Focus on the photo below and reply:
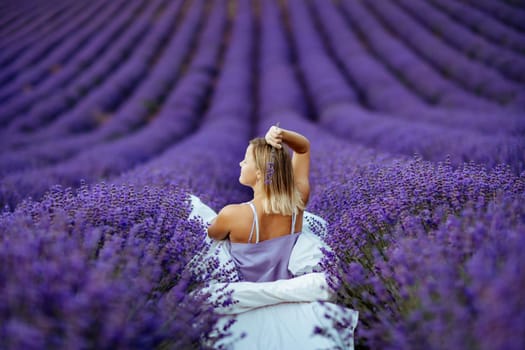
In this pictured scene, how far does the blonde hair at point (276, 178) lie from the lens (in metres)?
1.89

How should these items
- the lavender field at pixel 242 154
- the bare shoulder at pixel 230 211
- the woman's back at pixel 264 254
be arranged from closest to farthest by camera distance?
the lavender field at pixel 242 154 → the bare shoulder at pixel 230 211 → the woman's back at pixel 264 254

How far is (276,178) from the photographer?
6.22 ft

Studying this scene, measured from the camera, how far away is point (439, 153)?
3.51 m

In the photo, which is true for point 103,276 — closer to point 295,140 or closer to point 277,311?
point 277,311

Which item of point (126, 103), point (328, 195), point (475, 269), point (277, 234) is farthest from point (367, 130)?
point (126, 103)

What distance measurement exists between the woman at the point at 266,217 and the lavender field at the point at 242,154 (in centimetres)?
19

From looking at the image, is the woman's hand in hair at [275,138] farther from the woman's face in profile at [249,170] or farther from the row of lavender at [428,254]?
the row of lavender at [428,254]

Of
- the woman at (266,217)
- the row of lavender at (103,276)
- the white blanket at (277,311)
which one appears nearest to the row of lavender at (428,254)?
the white blanket at (277,311)

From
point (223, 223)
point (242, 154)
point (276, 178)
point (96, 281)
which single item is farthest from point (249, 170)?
point (242, 154)

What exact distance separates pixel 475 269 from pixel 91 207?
1.36 metres

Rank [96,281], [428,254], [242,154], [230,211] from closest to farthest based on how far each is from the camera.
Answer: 1. [96,281]
2. [428,254]
3. [230,211]
4. [242,154]

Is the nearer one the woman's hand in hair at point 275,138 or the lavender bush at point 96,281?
the lavender bush at point 96,281

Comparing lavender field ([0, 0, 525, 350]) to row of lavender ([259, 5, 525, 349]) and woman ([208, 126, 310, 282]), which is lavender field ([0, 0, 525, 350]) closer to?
row of lavender ([259, 5, 525, 349])

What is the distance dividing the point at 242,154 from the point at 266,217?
3236mm
